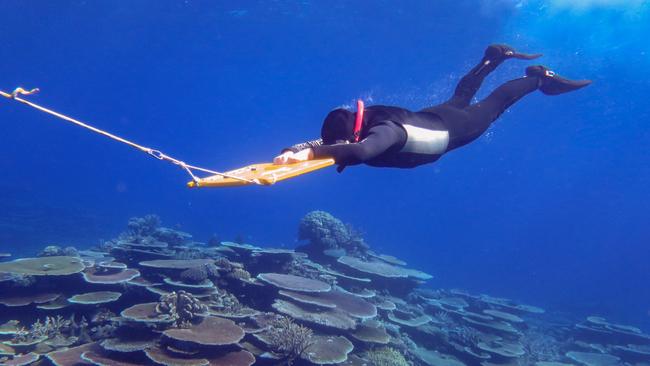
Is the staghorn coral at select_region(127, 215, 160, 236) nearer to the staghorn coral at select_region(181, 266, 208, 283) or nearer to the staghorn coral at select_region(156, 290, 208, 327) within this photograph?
the staghorn coral at select_region(181, 266, 208, 283)

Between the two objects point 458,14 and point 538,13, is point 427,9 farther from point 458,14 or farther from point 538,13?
point 538,13

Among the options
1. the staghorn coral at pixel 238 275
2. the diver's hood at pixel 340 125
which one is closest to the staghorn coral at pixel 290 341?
the staghorn coral at pixel 238 275

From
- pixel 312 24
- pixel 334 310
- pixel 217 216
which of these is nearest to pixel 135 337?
pixel 334 310

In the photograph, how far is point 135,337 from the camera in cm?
637

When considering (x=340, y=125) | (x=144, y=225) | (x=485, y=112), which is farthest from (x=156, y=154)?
(x=144, y=225)

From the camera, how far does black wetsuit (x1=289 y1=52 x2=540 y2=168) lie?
11.8 feet

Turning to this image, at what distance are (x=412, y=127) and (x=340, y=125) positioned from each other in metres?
0.94

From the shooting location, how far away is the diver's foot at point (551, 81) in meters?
7.29

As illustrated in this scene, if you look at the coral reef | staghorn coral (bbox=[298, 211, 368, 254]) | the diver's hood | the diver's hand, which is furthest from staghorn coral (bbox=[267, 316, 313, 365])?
staghorn coral (bbox=[298, 211, 368, 254])

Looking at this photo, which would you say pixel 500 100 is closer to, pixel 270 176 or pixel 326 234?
pixel 270 176

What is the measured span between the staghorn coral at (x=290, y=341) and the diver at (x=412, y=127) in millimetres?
3790

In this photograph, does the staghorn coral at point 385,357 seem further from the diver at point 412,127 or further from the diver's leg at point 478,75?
the diver's leg at point 478,75

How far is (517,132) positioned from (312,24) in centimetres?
4633

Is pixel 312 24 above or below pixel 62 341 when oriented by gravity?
above
